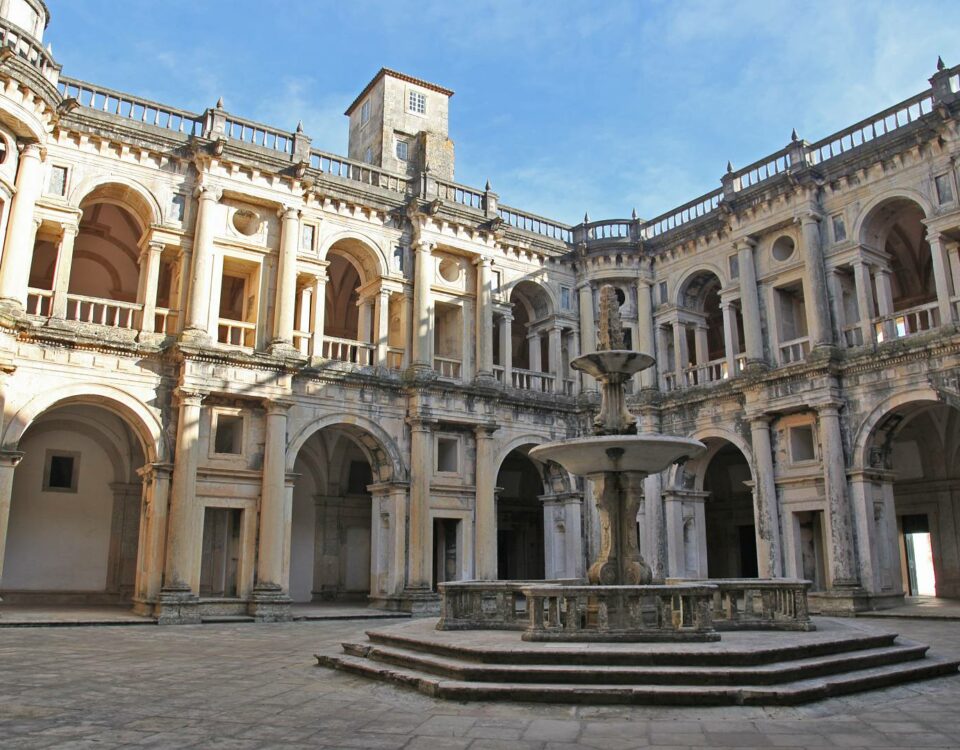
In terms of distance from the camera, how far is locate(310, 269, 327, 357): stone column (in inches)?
891

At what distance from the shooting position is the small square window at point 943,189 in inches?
803

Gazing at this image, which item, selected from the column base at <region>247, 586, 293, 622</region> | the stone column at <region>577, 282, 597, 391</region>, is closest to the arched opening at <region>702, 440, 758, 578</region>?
the stone column at <region>577, 282, 597, 391</region>

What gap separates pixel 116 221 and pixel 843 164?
21.1 m

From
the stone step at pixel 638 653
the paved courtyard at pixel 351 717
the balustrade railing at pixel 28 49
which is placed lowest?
the paved courtyard at pixel 351 717

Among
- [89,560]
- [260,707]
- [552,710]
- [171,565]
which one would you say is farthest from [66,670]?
[89,560]

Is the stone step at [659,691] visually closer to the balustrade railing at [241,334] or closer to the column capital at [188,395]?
the column capital at [188,395]

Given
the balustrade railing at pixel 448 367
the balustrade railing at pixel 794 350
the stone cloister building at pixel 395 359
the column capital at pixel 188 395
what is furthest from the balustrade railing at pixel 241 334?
the balustrade railing at pixel 794 350

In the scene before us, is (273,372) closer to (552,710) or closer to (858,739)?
(552,710)

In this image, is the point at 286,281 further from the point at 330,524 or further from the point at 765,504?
the point at 765,504

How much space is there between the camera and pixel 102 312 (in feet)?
76.8

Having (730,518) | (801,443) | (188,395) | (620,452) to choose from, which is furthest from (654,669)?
(730,518)

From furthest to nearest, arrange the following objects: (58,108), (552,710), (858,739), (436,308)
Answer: (436,308) < (58,108) < (552,710) < (858,739)

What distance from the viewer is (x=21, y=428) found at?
59.3ft

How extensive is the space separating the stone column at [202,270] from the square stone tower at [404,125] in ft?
36.2
